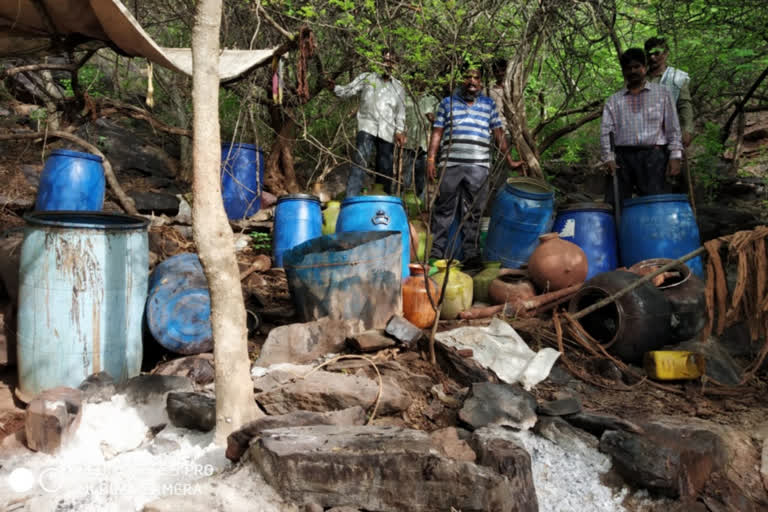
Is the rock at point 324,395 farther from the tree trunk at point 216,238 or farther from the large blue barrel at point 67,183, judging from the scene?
the large blue barrel at point 67,183

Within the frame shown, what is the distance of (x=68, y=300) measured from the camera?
2.91 metres

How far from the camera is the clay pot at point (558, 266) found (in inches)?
168

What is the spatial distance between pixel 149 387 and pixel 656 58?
5.27m

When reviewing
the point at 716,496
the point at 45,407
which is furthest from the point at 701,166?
the point at 45,407

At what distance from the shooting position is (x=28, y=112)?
7734 mm

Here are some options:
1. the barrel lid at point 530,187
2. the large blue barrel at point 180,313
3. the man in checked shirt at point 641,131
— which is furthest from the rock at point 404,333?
the man in checked shirt at point 641,131

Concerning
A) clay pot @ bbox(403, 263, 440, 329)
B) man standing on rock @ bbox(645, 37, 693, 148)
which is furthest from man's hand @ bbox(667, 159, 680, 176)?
clay pot @ bbox(403, 263, 440, 329)

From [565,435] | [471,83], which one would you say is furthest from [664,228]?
[565,435]

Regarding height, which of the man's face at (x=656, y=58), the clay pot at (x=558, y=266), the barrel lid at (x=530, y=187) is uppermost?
the man's face at (x=656, y=58)

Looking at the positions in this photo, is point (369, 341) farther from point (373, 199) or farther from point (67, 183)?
point (67, 183)

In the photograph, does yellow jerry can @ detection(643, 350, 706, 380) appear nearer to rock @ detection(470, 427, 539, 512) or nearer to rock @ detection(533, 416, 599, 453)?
rock @ detection(533, 416, 599, 453)

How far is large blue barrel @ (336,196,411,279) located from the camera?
4.35m

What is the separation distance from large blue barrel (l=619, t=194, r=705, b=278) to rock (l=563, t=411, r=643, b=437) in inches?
100

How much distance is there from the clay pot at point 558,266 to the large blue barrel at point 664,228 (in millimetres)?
735
